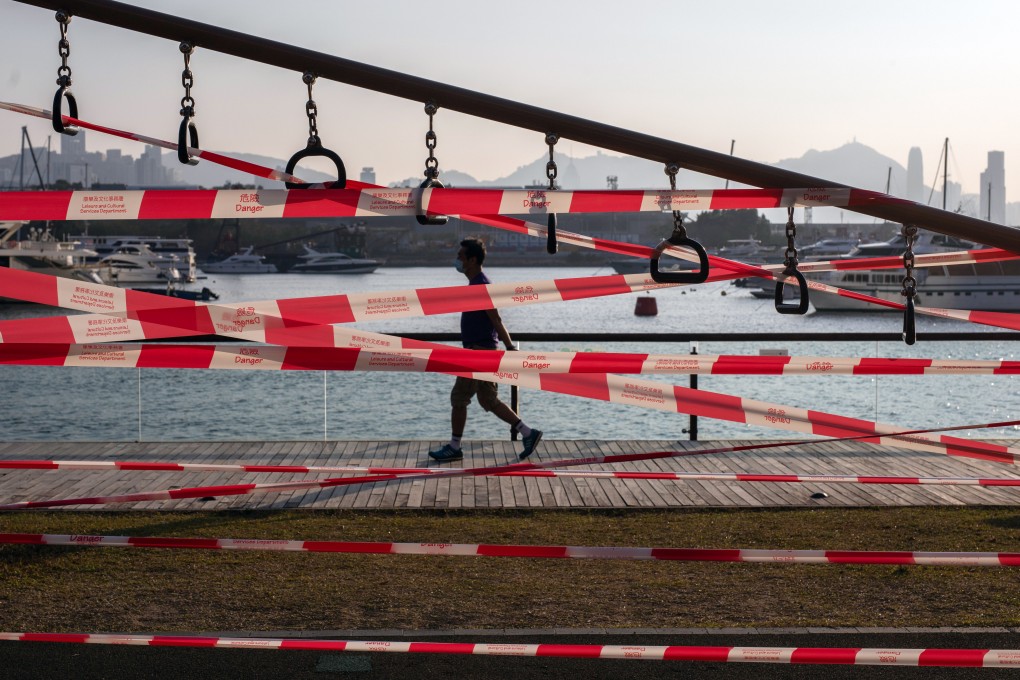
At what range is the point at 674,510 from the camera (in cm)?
754

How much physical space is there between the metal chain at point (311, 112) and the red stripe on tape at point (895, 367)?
248cm

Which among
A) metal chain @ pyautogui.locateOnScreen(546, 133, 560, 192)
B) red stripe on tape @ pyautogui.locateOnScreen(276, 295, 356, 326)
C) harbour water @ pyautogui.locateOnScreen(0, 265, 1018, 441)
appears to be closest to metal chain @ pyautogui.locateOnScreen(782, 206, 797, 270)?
metal chain @ pyautogui.locateOnScreen(546, 133, 560, 192)

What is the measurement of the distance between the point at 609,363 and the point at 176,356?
1.76 metres

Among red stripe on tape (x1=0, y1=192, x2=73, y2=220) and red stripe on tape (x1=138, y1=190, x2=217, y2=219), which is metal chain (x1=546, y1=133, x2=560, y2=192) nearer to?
red stripe on tape (x1=138, y1=190, x2=217, y2=219)

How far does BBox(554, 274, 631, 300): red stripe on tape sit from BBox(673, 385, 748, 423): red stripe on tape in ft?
1.80

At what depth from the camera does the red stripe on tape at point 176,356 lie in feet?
14.7

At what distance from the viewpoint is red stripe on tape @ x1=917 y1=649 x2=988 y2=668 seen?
3799 millimetres

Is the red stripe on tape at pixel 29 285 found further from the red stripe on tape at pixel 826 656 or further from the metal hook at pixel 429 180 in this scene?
the red stripe on tape at pixel 826 656

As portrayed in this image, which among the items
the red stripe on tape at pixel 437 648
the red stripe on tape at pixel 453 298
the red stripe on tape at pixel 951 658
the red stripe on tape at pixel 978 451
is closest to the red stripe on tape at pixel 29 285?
the red stripe on tape at pixel 453 298

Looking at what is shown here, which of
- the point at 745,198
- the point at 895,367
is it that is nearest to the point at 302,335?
the point at 745,198

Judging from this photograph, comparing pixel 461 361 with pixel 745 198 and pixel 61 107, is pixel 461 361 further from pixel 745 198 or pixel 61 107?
pixel 61 107

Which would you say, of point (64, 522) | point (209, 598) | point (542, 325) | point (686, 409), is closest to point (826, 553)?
point (686, 409)

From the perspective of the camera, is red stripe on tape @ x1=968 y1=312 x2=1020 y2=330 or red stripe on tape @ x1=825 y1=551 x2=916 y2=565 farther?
red stripe on tape @ x1=968 y1=312 x2=1020 y2=330

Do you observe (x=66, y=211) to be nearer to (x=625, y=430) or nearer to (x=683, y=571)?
(x=683, y=571)
